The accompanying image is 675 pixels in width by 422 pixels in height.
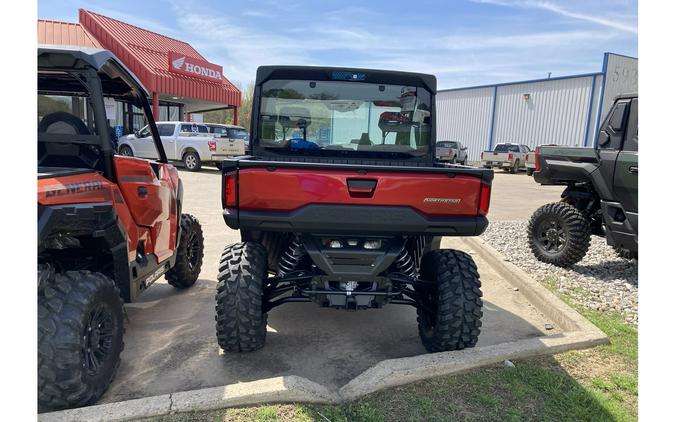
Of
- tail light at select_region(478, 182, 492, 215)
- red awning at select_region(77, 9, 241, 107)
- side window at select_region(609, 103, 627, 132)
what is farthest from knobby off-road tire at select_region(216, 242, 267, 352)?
red awning at select_region(77, 9, 241, 107)

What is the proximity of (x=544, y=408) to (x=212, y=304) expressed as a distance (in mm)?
3128

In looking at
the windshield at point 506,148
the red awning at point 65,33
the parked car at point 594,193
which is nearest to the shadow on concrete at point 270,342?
the parked car at point 594,193

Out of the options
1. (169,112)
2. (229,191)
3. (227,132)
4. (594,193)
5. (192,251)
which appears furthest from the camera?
(169,112)

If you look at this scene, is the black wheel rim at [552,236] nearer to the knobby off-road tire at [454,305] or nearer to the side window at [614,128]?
the side window at [614,128]

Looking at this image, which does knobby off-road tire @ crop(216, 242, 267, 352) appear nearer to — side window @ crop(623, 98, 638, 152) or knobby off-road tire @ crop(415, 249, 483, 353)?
knobby off-road tire @ crop(415, 249, 483, 353)

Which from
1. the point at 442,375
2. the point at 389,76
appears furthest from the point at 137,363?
the point at 389,76

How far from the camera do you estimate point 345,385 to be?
2.93m

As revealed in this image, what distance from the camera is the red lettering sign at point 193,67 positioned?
2162cm

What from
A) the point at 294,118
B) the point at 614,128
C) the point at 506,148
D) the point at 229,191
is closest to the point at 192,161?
the point at 294,118

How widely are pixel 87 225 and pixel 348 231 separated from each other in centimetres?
165

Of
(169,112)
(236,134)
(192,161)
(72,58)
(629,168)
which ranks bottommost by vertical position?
(192,161)

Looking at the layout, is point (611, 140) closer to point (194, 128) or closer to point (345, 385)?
point (345, 385)

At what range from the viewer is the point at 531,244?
21.1ft

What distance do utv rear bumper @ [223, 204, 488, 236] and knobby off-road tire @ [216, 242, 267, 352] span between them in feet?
1.14
